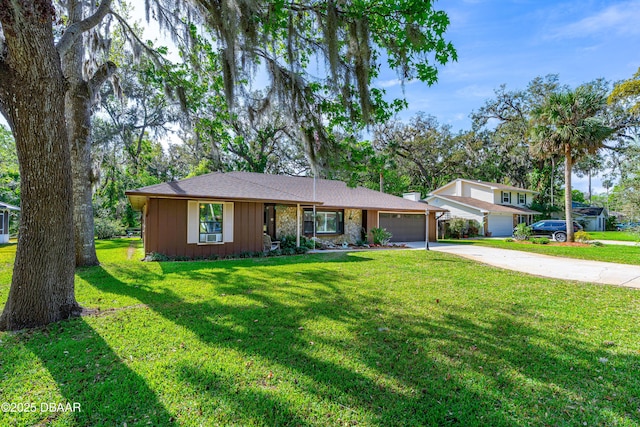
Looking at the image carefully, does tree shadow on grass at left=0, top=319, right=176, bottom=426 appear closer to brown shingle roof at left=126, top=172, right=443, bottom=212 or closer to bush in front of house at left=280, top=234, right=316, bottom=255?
brown shingle roof at left=126, top=172, right=443, bottom=212

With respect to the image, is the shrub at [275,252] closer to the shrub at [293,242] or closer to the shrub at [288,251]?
the shrub at [288,251]

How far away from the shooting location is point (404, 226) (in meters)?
18.3

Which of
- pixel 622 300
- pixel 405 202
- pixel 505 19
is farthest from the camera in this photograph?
pixel 405 202

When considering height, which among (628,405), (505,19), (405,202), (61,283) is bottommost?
(628,405)

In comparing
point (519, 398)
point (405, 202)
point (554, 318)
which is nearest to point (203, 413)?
point (519, 398)

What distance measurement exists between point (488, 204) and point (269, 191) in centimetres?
1977

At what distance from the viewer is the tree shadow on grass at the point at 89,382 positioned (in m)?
2.15

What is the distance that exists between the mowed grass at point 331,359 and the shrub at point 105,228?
16.2 m

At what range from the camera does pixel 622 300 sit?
5.39m

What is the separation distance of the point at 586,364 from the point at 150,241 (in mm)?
11219

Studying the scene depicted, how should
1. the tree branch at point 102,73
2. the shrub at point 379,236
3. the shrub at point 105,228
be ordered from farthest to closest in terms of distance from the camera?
the shrub at point 105,228, the shrub at point 379,236, the tree branch at point 102,73

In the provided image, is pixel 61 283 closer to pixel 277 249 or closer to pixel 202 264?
pixel 202 264

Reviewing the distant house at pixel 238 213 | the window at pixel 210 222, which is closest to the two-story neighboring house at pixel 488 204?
the distant house at pixel 238 213

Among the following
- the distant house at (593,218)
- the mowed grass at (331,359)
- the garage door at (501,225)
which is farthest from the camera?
the distant house at (593,218)
